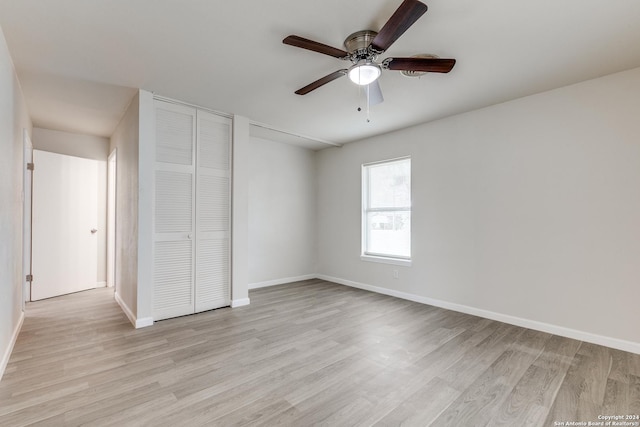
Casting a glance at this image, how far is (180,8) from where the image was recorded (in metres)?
1.93

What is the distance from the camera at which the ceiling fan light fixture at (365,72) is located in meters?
2.24

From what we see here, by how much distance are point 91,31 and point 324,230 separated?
429cm

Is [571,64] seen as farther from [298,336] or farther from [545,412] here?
[298,336]

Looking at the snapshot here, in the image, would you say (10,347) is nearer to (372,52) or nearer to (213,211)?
(213,211)

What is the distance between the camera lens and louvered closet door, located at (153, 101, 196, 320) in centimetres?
334

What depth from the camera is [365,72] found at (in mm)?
2283

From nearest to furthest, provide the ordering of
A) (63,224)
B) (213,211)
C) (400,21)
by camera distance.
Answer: (400,21) → (213,211) → (63,224)

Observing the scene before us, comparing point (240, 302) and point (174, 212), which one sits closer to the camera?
point (174, 212)

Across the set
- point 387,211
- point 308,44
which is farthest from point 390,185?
point 308,44

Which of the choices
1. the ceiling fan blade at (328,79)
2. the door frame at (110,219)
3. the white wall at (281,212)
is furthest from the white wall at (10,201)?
the white wall at (281,212)

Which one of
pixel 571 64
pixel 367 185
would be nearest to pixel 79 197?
pixel 367 185

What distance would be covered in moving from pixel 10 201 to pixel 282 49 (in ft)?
8.68

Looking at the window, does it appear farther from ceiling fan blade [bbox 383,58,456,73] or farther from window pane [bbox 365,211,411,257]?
ceiling fan blade [bbox 383,58,456,73]

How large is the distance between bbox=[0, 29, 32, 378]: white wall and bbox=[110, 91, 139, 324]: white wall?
3.08ft
